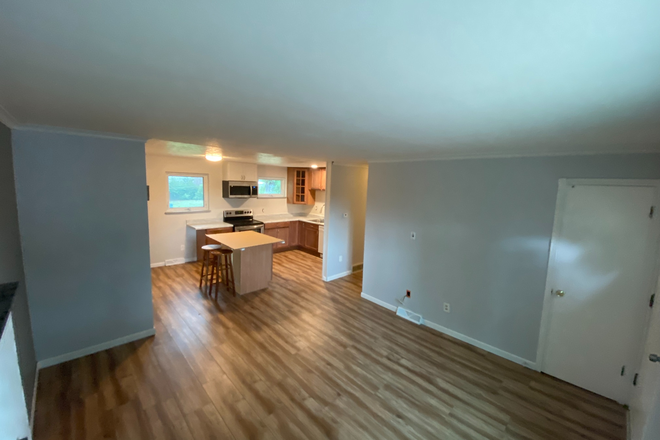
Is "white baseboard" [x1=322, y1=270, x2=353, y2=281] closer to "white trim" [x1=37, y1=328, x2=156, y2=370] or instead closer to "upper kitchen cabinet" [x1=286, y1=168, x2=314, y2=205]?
"upper kitchen cabinet" [x1=286, y1=168, x2=314, y2=205]

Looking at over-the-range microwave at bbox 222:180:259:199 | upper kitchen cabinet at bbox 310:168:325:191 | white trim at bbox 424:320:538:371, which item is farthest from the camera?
upper kitchen cabinet at bbox 310:168:325:191

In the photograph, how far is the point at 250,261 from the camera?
466cm

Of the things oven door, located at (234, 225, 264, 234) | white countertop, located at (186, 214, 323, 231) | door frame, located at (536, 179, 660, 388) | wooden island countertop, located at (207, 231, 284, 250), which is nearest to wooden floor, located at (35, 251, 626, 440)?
door frame, located at (536, 179, 660, 388)

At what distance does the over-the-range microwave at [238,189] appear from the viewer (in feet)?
21.2

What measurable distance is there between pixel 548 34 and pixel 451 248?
10.2 feet

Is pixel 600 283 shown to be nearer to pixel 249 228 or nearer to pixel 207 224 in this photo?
pixel 249 228

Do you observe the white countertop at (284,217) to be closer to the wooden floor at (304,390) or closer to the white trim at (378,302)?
the white trim at (378,302)

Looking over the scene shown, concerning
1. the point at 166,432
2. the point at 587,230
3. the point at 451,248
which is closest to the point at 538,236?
the point at 587,230

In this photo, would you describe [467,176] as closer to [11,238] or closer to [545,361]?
[545,361]

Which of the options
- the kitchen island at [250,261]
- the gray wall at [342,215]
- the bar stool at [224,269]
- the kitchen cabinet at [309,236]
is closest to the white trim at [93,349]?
the bar stool at [224,269]

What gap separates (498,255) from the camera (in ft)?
10.4

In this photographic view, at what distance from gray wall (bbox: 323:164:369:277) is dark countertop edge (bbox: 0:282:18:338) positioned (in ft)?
13.5

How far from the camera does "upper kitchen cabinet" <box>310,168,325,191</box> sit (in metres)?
7.17

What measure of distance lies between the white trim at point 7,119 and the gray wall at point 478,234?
3.87 m
